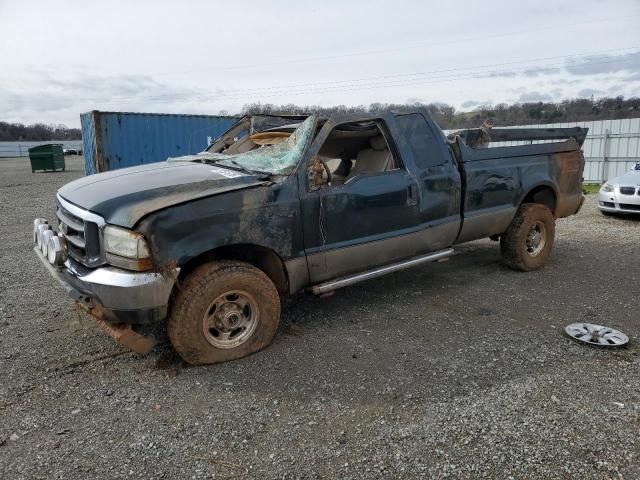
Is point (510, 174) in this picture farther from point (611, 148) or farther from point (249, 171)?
point (611, 148)

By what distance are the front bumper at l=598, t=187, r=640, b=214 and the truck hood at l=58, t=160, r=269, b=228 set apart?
8.45 m

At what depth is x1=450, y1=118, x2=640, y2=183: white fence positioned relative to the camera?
16250 millimetres

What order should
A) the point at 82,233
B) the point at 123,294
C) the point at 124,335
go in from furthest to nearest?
the point at 82,233 < the point at 124,335 < the point at 123,294

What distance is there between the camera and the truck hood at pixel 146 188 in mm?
3211

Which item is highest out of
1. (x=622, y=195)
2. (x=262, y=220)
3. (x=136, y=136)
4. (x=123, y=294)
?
(x=136, y=136)

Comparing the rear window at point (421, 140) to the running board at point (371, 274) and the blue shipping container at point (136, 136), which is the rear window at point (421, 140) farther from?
the blue shipping container at point (136, 136)

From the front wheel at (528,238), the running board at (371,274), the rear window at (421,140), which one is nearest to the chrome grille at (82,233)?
the running board at (371,274)

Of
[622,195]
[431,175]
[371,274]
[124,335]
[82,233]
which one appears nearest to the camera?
[124,335]

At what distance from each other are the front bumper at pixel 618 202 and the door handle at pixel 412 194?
6.95 metres

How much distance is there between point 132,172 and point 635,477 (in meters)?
4.00

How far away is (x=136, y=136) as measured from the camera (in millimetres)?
13141

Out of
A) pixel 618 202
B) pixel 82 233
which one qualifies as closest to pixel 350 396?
pixel 82 233

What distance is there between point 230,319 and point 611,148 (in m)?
17.4

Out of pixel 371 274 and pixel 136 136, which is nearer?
pixel 371 274
